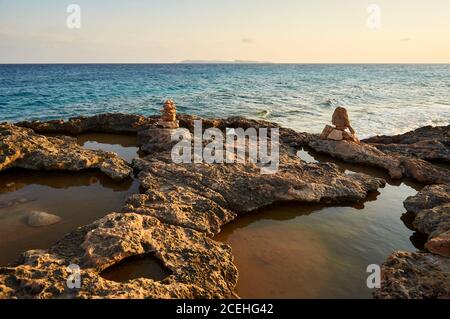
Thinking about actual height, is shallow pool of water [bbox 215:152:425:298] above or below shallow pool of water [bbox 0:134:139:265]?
below

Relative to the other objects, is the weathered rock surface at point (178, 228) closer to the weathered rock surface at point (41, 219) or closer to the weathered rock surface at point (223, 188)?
the weathered rock surface at point (223, 188)

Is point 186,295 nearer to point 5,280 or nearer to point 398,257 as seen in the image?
point 5,280

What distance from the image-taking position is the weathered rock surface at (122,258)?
405 centimetres

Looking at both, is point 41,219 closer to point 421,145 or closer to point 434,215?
point 434,215

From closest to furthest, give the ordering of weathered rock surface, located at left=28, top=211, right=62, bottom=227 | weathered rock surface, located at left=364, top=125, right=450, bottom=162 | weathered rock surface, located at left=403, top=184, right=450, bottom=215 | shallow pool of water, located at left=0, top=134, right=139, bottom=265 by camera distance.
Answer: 1. shallow pool of water, located at left=0, top=134, right=139, bottom=265
2. weathered rock surface, located at left=28, top=211, right=62, bottom=227
3. weathered rock surface, located at left=403, top=184, right=450, bottom=215
4. weathered rock surface, located at left=364, top=125, right=450, bottom=162

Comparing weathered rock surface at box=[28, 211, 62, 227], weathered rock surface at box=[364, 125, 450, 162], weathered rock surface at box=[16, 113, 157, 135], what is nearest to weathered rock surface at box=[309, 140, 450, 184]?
weathered rock surface at box=[364, 125, 450, 162]

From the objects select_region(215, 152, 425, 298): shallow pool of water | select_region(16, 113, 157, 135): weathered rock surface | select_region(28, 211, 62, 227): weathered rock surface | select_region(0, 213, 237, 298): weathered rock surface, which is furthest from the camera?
select_region(16, 113, 157, 135): weathered rock surface

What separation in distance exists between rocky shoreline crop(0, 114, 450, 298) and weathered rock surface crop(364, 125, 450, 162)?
5cm

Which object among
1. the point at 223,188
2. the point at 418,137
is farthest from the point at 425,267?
the point at 418,137

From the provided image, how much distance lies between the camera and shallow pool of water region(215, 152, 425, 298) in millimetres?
4941

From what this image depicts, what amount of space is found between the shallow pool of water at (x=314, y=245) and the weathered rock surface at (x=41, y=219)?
327 centimetres
